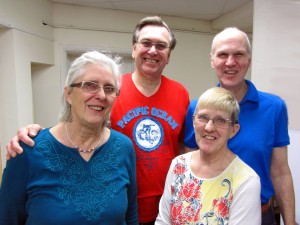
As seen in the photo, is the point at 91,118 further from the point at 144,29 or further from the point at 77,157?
the point at 144,29

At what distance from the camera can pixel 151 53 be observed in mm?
1547

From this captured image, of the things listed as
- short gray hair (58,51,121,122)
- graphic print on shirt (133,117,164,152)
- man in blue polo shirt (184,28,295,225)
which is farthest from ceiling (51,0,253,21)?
short gray hair (58,51,121,122)

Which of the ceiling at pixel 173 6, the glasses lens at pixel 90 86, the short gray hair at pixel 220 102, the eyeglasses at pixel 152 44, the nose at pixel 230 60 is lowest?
the short gray hair at pixel 220 102

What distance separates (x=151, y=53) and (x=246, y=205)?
2.99 feet

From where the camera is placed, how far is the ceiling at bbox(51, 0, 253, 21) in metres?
3.78

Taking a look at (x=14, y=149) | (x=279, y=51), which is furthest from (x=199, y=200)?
(x=279, y=51)

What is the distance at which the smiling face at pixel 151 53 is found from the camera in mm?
1561

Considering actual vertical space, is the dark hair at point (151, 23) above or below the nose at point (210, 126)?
above

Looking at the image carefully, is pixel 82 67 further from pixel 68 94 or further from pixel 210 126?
pixel 210 126

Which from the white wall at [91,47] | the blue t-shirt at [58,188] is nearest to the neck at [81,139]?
the blue t-shirt at [58,188]

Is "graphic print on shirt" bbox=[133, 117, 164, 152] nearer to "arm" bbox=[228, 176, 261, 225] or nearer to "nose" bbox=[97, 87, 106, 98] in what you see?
"nose" bbox=[97, 87, 106, 98]

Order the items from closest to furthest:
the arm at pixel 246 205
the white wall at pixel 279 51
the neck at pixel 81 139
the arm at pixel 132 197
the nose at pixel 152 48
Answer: the arm at pixel 246 205 < the neck at pixel 81 139 < the arm at pixel 132 197 < the nose at pixel 152 48 < the white wall at pixel 279 51

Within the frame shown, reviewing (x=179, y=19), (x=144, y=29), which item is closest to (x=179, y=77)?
(x=179, y=19)

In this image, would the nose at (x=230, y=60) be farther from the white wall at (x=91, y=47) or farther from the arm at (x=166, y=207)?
the white wall at (x=91, y=47)
